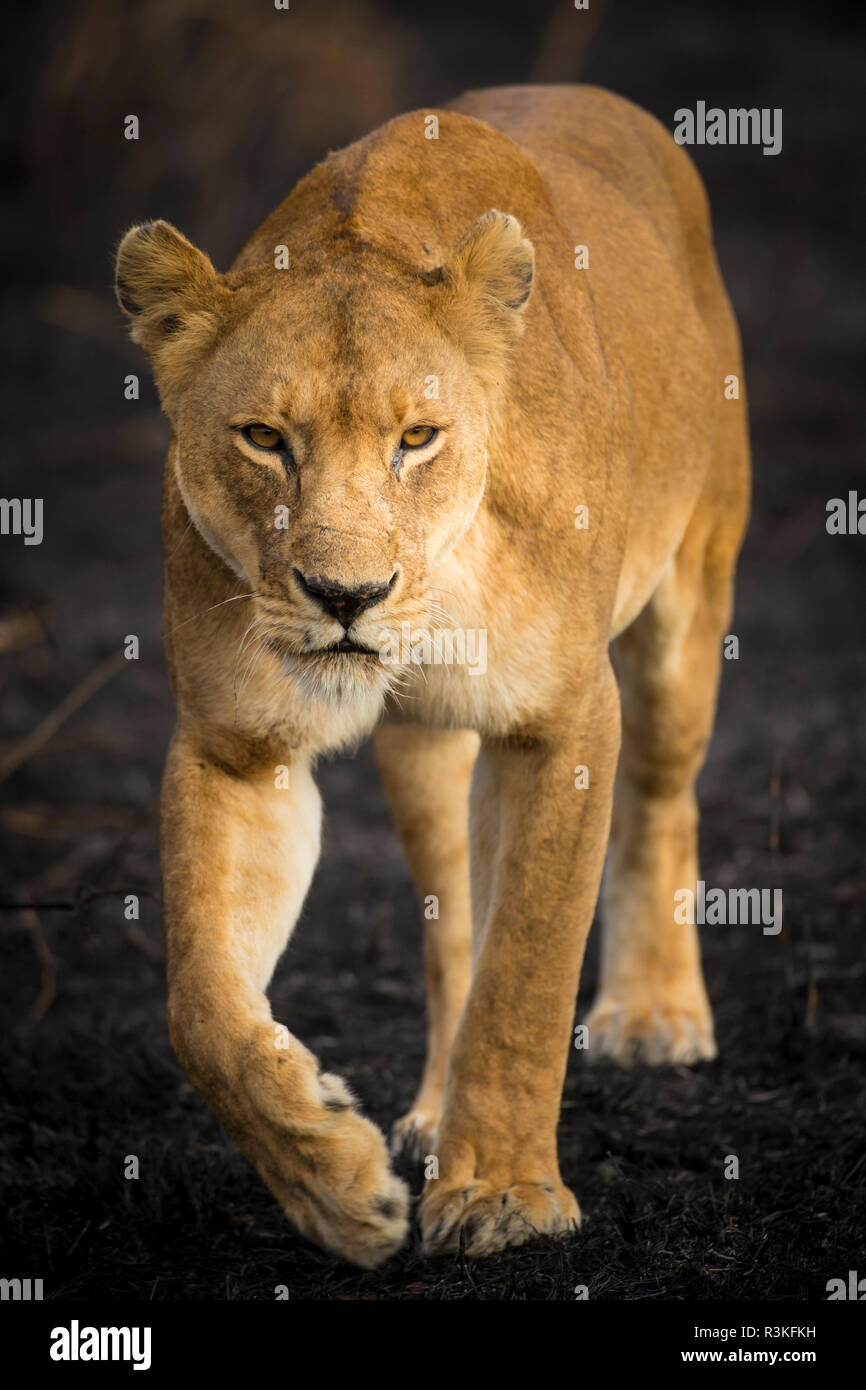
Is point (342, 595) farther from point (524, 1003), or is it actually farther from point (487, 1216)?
point (487, 1216)

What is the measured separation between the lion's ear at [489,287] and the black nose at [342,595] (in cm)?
57

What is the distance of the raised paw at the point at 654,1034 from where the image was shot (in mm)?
4910

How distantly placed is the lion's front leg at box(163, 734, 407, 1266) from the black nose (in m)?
0.59

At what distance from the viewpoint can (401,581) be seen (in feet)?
10.3

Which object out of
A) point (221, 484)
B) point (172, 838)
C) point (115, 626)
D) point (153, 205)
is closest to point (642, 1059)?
point (172, 838)

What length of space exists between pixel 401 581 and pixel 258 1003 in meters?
0.83

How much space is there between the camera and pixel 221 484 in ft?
10.7

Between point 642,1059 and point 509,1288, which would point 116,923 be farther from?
point 509,1288

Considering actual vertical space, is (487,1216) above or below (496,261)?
below

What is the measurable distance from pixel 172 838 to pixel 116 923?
8.79 ft
